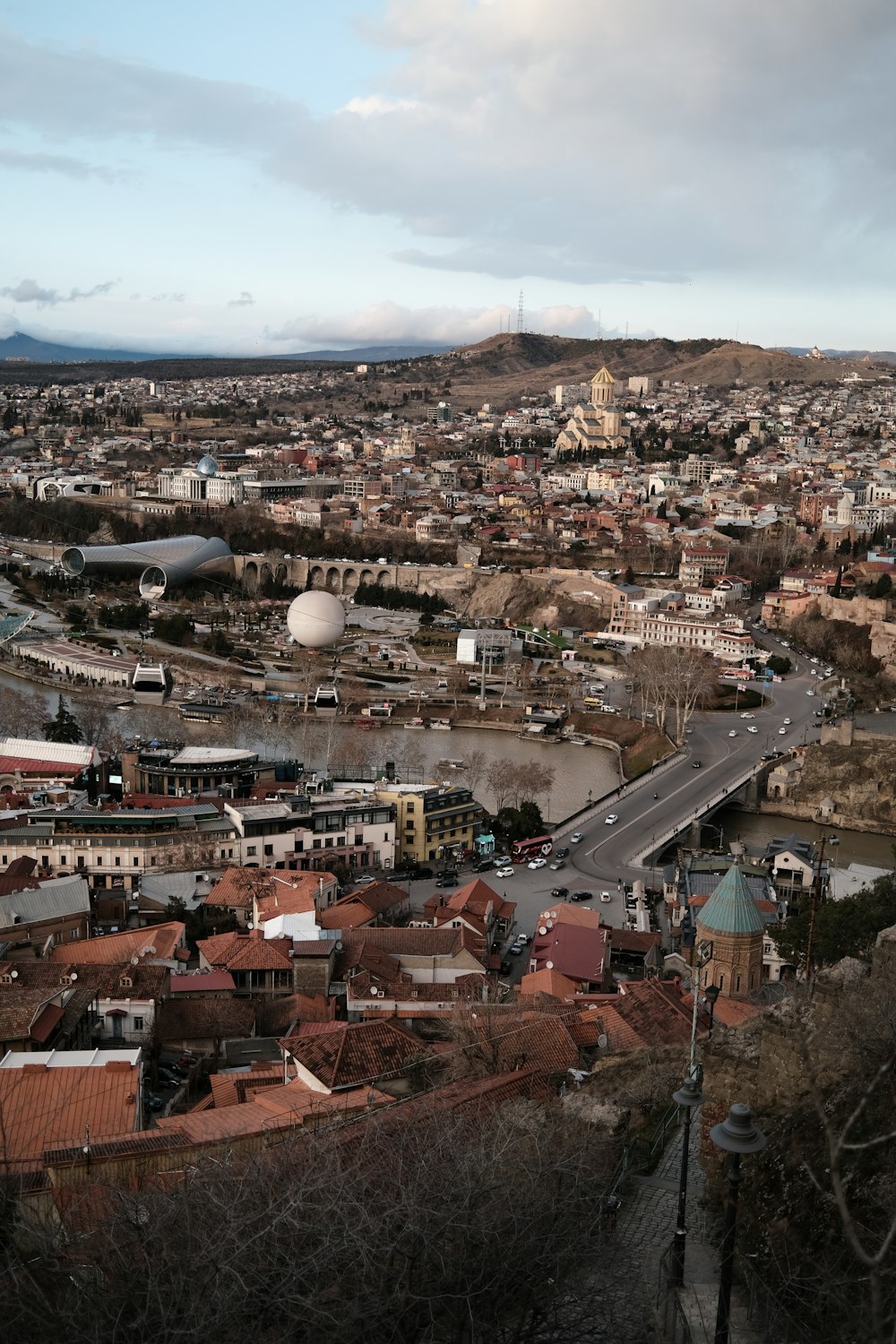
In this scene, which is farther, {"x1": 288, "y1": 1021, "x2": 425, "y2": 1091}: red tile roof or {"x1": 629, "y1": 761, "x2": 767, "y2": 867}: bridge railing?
{"x1": 629, "y1": 761, "x2": 767, "y2": 867}: bridge railing

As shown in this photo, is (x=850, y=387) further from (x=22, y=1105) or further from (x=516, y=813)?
(x=22, y=1105)

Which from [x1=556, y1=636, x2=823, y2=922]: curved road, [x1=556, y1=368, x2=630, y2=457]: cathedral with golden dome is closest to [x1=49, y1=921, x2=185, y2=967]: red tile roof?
[x1=556, y1=636, x2=823, y2=922]: curved road

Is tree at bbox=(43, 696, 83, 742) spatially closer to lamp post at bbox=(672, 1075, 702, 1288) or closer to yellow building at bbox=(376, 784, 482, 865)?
yellow building at bbox=(376, 784, 482, 865)

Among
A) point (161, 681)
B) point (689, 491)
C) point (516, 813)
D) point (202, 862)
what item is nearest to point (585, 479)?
point (689, 491)

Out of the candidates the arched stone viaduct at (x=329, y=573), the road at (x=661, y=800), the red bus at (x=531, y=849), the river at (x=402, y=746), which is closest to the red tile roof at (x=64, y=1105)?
the road at (x=661, y=800)

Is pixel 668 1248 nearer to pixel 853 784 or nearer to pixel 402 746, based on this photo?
pixel 853 784
